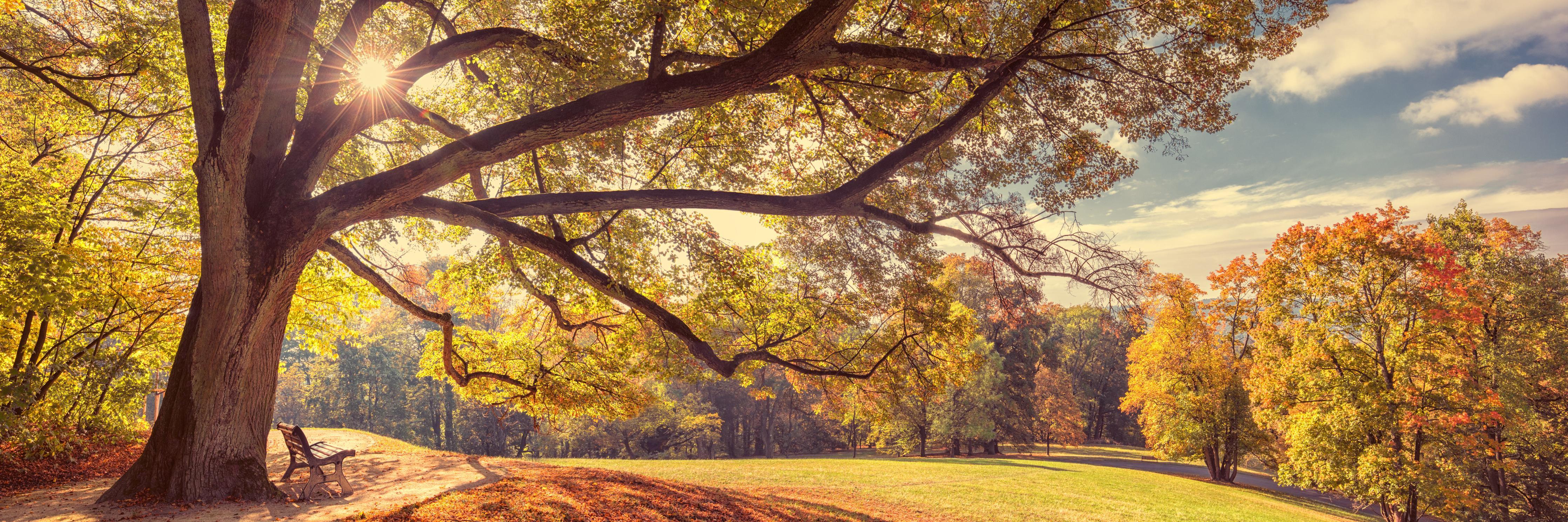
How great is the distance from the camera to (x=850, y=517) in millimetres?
11047

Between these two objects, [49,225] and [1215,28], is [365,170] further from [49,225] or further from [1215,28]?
[1215,28]

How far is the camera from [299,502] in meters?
6.49

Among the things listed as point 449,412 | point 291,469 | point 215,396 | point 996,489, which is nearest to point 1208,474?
point 996,489

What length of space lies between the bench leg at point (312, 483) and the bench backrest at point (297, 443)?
0.39 feet

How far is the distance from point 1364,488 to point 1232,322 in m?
8.04

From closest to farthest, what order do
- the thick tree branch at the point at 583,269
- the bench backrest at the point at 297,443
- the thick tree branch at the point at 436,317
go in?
the bench backrest at the point at 297,443
the thick tree branch at the point at 583,269
the thick tree branch at the point at 436,317

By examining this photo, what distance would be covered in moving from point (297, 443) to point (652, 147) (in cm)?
596

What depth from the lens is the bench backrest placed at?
22.2 ft

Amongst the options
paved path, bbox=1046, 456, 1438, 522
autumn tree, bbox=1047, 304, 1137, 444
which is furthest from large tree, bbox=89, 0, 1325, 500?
autumn tree, bbox=1047, 304, 1137, 444

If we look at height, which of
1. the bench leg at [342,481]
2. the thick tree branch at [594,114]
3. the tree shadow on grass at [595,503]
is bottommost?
the tree shadow on grass at [595,503]

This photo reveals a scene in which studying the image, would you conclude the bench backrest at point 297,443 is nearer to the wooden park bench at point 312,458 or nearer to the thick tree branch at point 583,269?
the wooden park bench at point 312,458

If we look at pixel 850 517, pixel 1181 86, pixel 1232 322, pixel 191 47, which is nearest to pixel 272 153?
pixel 191 47

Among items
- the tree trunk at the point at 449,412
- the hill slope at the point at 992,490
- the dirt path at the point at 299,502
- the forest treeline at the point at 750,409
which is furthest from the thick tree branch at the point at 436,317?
the tree trunk at the point at 449,412

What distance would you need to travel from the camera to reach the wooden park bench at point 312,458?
21.8 feet
